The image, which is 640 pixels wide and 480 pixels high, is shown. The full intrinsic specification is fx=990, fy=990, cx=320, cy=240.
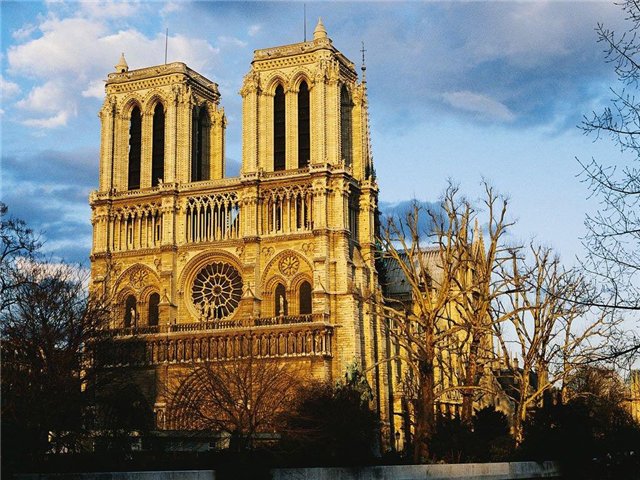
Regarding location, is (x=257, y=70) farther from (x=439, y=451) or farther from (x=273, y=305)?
(x=439, y=451)

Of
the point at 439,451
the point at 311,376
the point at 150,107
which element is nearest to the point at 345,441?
the point at 439,451

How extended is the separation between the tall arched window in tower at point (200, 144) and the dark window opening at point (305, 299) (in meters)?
11.9

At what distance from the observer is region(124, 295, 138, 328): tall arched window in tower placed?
6481 centimetres

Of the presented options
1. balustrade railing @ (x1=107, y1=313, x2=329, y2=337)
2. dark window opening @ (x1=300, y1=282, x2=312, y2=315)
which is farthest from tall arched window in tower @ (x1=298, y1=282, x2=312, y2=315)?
balustrade railing @ (x1=107, y1=313, x2=329, y2=337)

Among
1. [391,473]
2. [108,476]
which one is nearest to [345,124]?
[391,473]

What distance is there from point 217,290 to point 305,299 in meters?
6.16

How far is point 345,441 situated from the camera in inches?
1181

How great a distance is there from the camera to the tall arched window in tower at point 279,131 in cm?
6431

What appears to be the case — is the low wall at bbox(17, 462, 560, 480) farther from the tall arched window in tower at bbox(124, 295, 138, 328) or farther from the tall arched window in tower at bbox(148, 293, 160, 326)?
the tall arched window in tower at bbox(124, 295, 138, 328)

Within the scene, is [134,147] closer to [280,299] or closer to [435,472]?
[280,299]

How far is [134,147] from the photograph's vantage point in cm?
6894

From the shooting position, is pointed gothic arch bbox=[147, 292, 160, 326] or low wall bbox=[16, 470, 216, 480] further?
pointed gothic arch bbox=[147, 292, 160, 326]

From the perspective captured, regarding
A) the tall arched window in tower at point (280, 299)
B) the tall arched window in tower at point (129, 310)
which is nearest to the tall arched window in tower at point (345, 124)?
the tall arched window in tower at point (280, 299)

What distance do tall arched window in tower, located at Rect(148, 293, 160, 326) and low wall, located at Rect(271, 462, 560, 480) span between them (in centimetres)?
3626
